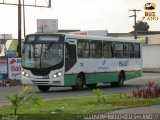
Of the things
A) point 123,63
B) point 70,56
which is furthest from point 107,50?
point 70,56

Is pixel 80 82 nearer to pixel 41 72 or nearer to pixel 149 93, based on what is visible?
pixel 41 72

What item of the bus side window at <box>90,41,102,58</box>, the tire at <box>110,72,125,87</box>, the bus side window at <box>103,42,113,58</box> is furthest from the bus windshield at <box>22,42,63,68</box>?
the tire at <box>110,72,125,87</box>

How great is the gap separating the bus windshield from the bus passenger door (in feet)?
1.21

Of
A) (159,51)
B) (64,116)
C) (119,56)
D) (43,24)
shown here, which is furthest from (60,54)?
(43,24)

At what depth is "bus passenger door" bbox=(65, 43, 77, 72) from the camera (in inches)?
1067

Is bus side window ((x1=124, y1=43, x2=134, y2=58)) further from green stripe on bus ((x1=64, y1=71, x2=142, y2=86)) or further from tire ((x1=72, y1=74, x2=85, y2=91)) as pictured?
tire ((x1=72, y1=74, x2=85, y2=91))

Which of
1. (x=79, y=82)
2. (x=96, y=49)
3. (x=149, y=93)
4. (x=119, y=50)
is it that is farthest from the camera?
(x=119, y=50)

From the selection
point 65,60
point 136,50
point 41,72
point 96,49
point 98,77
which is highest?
point 96,49

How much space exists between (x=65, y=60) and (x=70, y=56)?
1.67 feet

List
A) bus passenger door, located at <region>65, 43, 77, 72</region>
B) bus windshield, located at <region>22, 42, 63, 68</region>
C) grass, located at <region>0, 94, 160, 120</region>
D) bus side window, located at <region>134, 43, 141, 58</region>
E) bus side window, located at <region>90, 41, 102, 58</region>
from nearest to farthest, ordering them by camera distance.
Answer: grass, located at <region>0, 94, 160, 120</region> → bus windshield, located at <region>22, 42, 63, 68</region> → bus passenger door, located at <region>65, 43, 77, 72</region> → bus side window, located at <region>90, 41, 102, 58</region> → bus side window, located at <region>134, 43, 141, 58</region>

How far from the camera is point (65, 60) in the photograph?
27.0 m

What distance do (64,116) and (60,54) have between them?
13.2m

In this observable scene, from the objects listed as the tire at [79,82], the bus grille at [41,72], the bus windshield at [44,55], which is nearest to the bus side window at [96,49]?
the tire at [79,82]

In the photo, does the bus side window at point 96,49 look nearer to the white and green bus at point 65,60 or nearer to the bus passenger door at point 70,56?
the white and green bus at point 65,60
